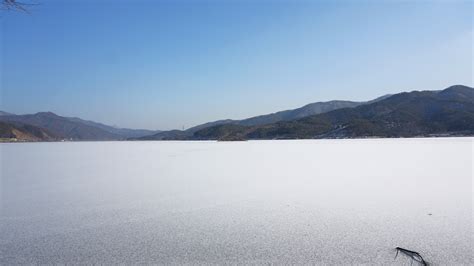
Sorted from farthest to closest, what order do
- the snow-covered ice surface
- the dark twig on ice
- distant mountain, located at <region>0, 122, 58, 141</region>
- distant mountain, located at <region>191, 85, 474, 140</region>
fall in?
distant mountain, located at <region>0, 122, 58, 141</region> → distant mountain, located at <region>191, 85, 474, 140</region> → the snow-covered ice surface → the dark twig on ice

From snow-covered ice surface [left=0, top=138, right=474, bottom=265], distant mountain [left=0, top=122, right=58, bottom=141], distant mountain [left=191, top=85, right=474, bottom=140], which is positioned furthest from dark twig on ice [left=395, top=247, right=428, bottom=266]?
distant mountain [left=0, top=122, right=58, bottom=141]

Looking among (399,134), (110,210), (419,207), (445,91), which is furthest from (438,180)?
(445,91)

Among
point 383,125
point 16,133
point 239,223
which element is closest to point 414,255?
point 239,223

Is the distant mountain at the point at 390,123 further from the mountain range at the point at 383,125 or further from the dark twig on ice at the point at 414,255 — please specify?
the dark twig on ice at the point at 414,255

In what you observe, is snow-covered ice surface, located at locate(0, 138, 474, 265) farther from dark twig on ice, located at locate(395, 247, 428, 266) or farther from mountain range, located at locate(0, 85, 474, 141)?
mountain range, located at locate(0, 85, 474, 141)

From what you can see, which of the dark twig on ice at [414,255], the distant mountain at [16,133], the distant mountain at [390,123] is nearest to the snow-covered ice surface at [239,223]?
the dark twig on ice at [414,255]

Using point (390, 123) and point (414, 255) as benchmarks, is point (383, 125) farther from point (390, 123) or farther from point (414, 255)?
point (414, 255)

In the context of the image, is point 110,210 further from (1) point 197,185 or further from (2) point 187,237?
(1) point 197,185

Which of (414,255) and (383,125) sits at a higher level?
(383,125)
